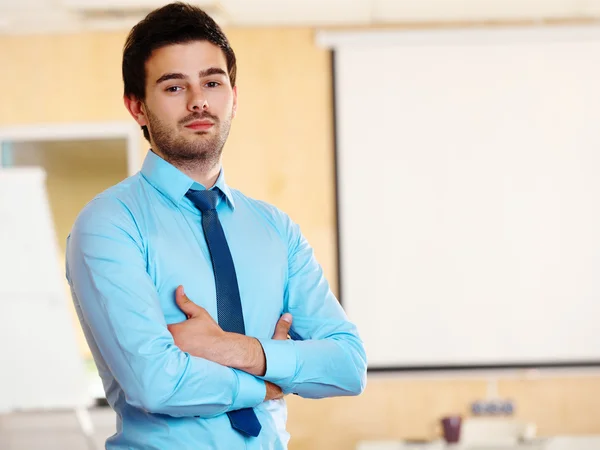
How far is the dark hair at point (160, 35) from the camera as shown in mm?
1599

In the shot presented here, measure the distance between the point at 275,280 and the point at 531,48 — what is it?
3.65 m

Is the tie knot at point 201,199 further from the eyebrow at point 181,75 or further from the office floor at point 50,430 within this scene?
the office floor at point 50,430

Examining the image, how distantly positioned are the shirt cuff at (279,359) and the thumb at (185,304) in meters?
0.14

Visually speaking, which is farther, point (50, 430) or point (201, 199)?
point (50, 430)

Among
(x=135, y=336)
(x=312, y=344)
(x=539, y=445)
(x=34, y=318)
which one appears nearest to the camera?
(x=135, y=336)

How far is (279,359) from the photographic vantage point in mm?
1531

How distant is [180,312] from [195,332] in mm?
62

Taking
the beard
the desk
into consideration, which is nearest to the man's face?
the beard

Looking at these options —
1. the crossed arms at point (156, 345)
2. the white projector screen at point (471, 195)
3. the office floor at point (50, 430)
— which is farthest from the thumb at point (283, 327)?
the office floor at point (50, 430)

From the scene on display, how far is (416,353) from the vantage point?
189 inches

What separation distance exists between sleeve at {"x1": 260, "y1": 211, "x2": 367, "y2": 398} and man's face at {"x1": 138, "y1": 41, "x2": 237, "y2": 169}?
30 cm

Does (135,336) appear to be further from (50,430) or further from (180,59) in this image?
(50,430)

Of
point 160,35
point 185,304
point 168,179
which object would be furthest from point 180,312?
point 160,35

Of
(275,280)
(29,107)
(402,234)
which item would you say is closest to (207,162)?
(275,280)
